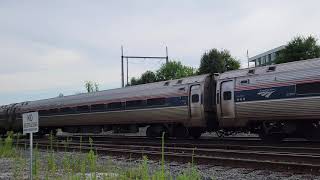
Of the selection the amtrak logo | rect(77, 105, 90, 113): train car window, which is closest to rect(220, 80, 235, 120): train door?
the amtrak logo

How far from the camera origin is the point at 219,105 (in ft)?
69.1

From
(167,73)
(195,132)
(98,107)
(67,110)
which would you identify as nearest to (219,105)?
(195,132)

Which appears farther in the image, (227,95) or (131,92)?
(131,92)

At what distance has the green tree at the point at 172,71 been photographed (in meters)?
75.9

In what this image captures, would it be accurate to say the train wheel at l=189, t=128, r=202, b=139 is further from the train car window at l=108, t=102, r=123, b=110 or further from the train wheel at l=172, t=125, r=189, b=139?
the train car window at l=108, t=102, r=123, b=110

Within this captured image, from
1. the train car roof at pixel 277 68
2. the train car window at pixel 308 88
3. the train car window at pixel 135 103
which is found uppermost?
the train car roof at pixel 277 68

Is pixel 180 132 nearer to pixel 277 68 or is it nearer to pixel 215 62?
pixel 277 68

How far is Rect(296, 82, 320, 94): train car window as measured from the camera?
16.9m

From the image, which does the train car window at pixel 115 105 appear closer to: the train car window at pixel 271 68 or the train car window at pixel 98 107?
the train car window at pixel 98 107

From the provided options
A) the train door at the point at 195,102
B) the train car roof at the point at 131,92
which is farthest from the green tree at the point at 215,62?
the train door at the point at 195,102

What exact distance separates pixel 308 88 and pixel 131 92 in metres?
11.5

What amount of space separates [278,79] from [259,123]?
95.7 inches

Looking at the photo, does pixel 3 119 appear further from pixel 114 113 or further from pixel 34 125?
pixel 34 125

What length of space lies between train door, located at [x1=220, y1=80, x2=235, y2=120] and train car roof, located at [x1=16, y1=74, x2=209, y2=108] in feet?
5.68
